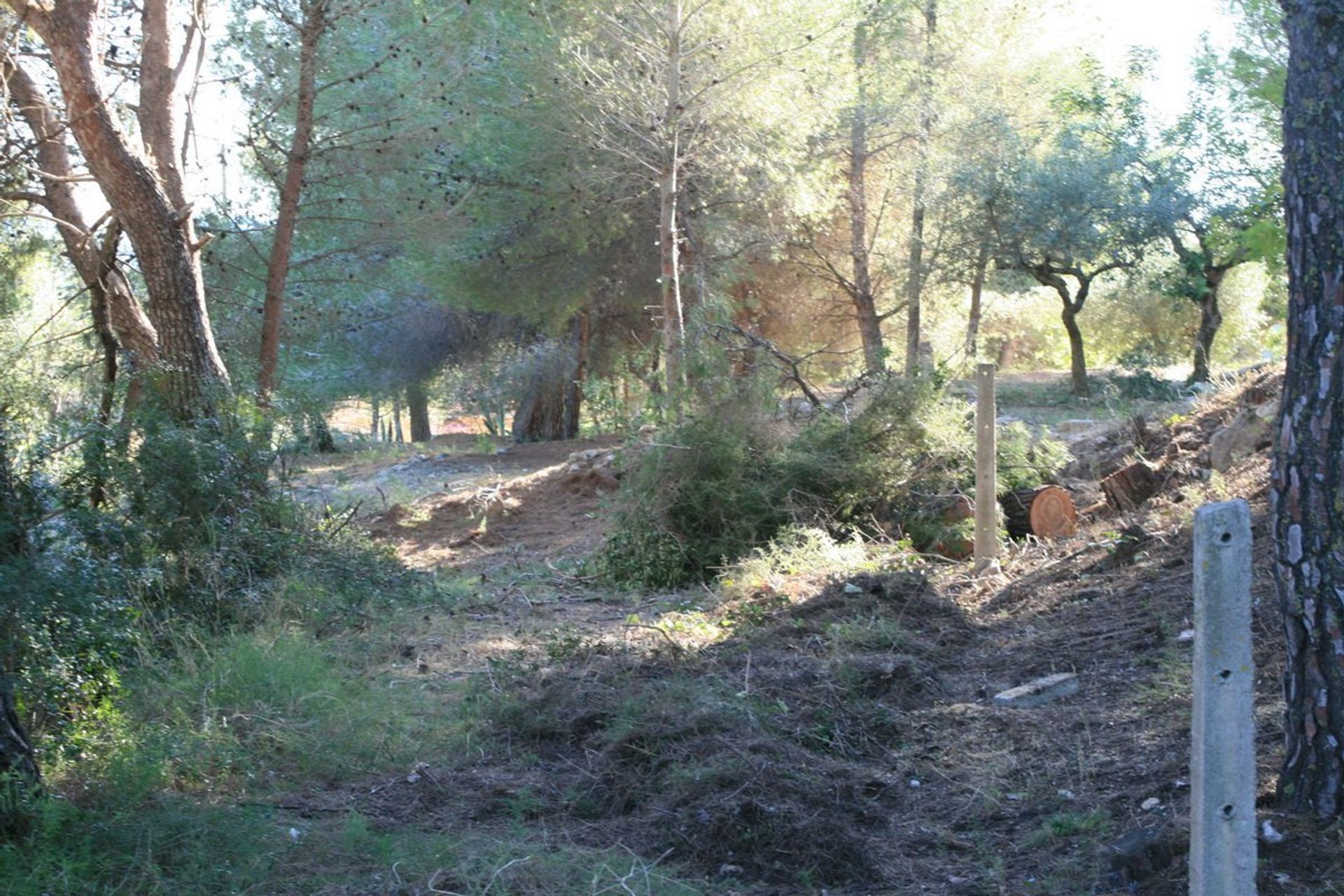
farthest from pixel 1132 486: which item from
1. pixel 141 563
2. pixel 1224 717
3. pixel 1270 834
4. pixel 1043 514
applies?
pixel 141 563

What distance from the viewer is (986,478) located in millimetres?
8430

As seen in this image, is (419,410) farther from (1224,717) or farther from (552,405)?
(1224,717)

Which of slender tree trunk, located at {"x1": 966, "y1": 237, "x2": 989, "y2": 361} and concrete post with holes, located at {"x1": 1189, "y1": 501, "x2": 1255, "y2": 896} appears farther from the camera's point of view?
slender tree trunk, located at {"x1": 966, "y1": 237, "x2": 989, "y2": 361}

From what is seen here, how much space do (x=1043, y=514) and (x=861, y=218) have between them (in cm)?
1404

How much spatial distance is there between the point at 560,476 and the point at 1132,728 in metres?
10.5

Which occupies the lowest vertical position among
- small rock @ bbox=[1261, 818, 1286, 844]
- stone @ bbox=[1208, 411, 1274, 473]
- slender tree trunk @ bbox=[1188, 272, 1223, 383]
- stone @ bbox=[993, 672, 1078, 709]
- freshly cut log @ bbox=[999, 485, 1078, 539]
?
stone @ bbox=[993, 672, 1078, 709]

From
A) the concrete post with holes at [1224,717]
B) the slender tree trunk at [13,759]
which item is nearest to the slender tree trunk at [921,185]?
the slender tree trunk at [13,759]

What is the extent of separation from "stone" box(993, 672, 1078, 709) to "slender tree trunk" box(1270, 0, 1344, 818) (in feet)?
6.33

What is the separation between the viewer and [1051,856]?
3865 mm

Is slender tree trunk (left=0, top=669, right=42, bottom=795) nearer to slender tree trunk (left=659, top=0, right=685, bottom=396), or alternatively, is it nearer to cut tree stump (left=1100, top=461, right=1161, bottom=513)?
cut tree stump (left=1100, top=461, right=1161, bottom=513)

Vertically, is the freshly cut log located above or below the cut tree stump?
below

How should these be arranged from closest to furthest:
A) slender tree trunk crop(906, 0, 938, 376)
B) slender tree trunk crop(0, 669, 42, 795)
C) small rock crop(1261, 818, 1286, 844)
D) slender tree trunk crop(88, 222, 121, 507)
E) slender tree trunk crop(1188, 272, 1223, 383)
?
small rock crop(1261, 818, 1286, 844) < slender tree trunk crop(0, 669, 42, 795) < slender tree trunk crop(88, 222, 121, 507) < slender tree trunk crop(1188, 272, 1223, 383) < slender tree trunk crop(906, 0, 938, 376)

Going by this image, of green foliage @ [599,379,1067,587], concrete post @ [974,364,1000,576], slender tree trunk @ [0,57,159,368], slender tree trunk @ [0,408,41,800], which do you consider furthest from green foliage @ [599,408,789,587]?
slender tree trunk @ [0,408,41,800]

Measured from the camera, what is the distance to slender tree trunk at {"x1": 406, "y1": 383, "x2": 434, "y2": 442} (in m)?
28.0
